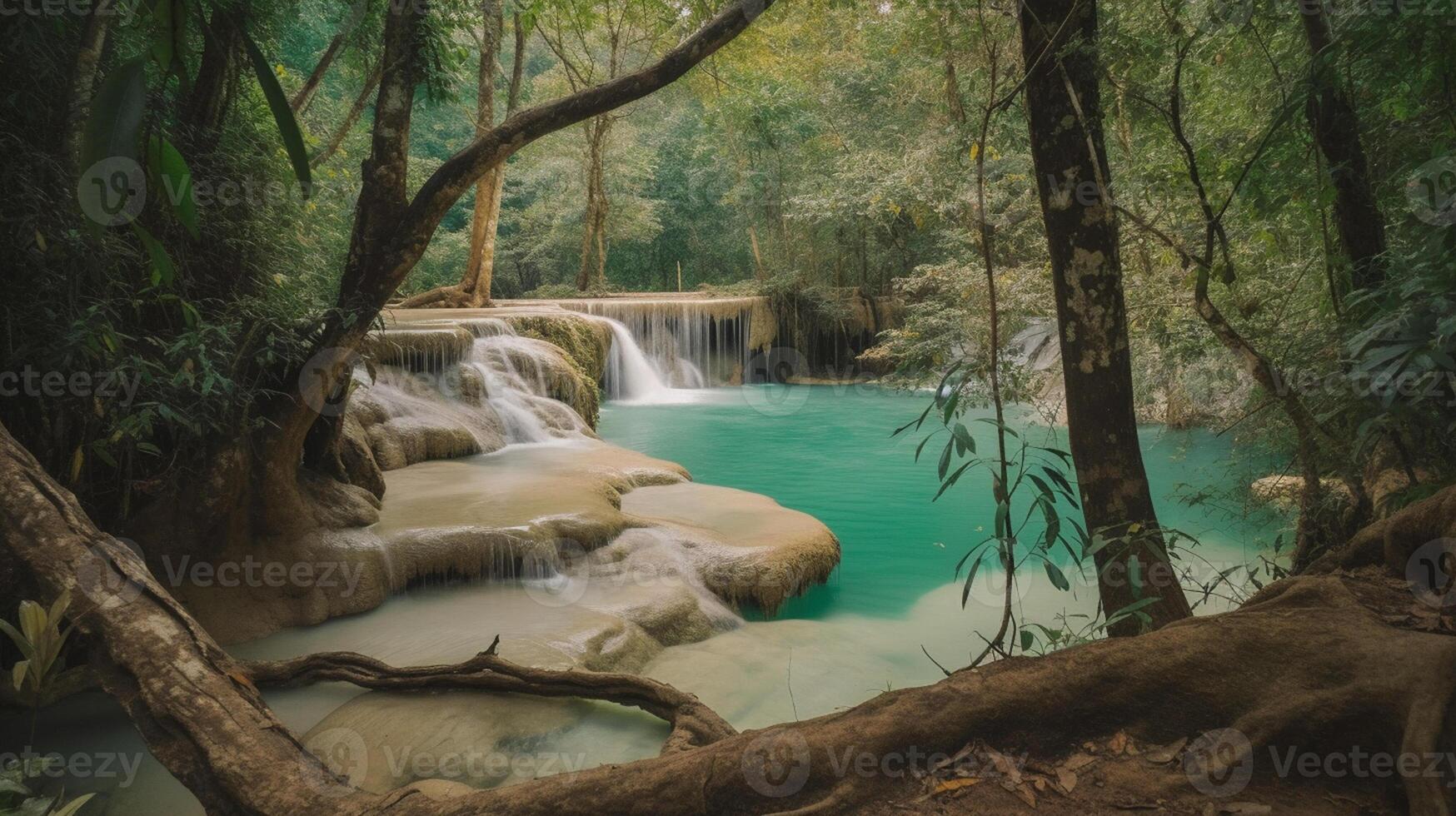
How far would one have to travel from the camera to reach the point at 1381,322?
7.84 ft

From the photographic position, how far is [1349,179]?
3521 millimetres

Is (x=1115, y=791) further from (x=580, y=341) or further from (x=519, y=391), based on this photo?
(x=580, y=341)

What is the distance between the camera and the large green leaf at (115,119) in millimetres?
781

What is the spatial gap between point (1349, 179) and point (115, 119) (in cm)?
437

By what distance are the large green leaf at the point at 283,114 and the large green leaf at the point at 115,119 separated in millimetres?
142

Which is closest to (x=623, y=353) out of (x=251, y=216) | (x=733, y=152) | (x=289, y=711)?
(x=733, y=152)

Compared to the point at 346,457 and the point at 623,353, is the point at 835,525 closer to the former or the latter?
the point at 346,457

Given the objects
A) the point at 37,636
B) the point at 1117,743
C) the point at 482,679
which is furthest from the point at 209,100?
the point at 1117,743

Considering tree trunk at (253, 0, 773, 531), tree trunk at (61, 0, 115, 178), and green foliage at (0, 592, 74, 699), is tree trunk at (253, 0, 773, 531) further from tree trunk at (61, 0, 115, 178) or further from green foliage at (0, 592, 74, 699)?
green foliage at (0, 592, 74, 699)

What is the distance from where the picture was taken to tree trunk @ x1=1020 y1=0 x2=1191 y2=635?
314cm

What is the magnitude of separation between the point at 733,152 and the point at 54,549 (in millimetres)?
19641

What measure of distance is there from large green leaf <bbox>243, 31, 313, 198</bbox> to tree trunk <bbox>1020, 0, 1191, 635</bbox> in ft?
9.70

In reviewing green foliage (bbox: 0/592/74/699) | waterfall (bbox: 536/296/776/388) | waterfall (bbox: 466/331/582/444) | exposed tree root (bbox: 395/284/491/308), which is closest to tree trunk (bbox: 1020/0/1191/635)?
green foliage (bbox: 0/592/74/699)

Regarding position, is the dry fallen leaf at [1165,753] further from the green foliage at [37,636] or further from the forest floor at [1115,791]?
the green foliage at [37,636]
